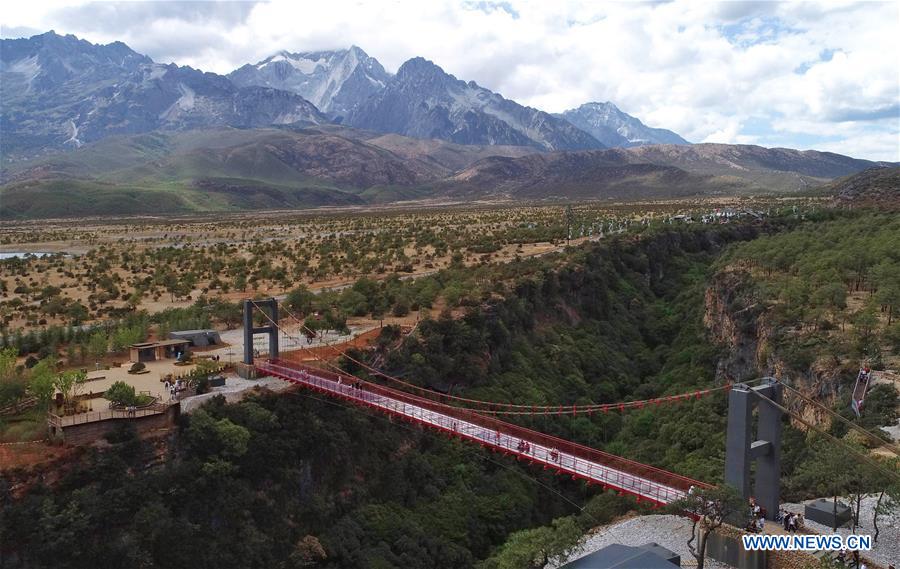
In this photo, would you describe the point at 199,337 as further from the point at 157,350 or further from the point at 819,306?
the point at 819,306


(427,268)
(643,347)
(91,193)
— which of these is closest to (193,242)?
(427,268)

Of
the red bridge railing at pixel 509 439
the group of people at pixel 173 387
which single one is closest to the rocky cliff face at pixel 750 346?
the red bridge railing at pixel 509 439

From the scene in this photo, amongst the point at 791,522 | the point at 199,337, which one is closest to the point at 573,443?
the point at 791,522

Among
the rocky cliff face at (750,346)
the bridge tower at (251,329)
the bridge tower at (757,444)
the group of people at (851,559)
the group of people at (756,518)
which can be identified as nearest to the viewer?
the group of people at (851,559)

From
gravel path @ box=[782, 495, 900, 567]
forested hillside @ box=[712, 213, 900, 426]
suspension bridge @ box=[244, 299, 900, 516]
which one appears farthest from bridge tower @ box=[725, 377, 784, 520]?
forested hillside @ box=[712, 213, 900, 426]

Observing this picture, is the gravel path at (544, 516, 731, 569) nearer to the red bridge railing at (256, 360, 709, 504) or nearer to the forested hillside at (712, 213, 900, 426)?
the red bridge railing at (256, 360, 709, 504)

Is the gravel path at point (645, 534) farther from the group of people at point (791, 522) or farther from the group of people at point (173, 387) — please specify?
the group of people at point (173, 387)
